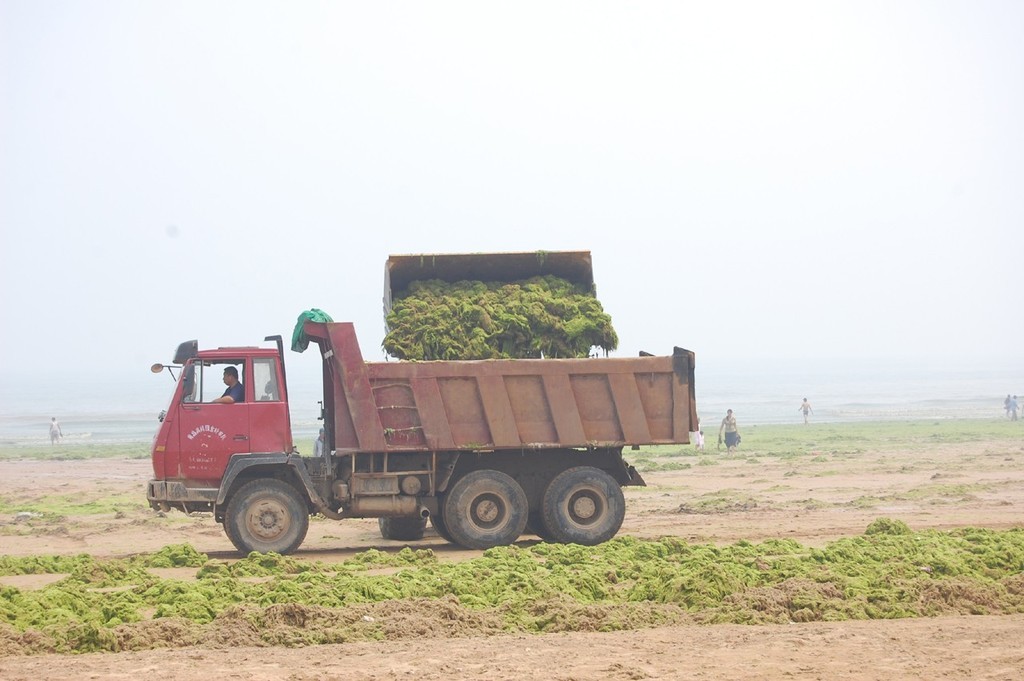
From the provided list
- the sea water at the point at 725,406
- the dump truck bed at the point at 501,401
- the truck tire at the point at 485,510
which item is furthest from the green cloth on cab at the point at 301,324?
the sea water at the point at 725,406

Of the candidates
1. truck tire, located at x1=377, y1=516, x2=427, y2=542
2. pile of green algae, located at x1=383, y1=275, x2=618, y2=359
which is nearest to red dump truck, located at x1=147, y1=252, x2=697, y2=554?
pile of green algae, located at x1=383, y1=275, x2=618, y2=359

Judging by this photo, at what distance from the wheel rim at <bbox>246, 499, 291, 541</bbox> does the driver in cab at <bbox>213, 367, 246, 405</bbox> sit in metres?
1.31

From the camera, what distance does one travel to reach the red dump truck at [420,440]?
15.2 meters

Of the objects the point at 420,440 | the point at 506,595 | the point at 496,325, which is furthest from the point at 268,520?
the point at 506,595

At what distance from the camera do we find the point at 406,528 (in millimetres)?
17641

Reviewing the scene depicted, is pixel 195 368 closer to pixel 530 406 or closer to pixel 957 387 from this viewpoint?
pixel 530 406

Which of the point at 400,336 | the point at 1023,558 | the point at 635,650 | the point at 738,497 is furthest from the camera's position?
the point at 738,497

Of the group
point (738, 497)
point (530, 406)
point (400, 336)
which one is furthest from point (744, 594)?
point (738, 497)

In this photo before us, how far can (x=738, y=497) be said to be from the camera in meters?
23.2

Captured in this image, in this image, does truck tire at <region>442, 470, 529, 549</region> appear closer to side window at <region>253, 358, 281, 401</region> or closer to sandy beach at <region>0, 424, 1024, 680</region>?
sandy beach at <region>0, 424, 1024, 680</region>

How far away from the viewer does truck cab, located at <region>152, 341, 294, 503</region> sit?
15156 mm

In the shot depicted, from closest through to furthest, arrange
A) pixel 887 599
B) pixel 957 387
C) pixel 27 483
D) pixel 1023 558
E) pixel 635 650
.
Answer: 1. pixel 635 650
2. pixel 887 599
3. pixel 1023 558
4. pixel 27 483
5. pixel 957 387

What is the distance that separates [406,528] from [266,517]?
2777 mm

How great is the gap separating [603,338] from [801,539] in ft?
12.1
